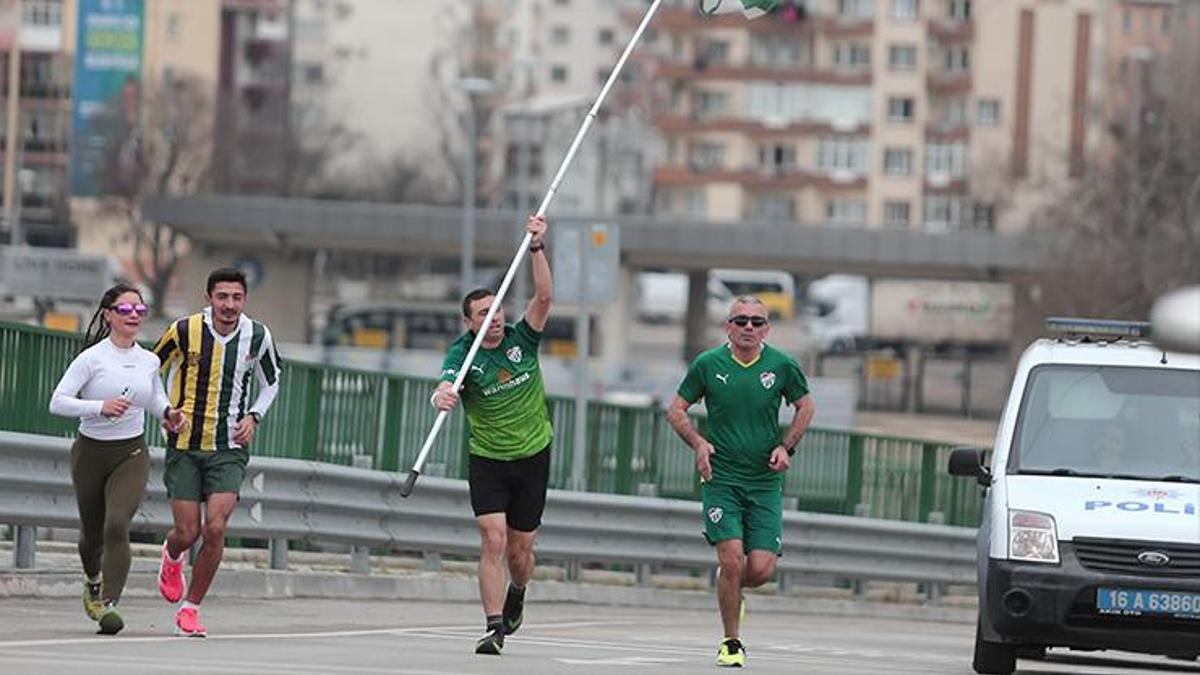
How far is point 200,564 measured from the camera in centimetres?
1543

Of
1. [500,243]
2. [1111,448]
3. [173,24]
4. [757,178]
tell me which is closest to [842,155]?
[757,178]

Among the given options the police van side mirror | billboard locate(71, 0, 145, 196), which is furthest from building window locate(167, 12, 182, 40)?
the police van side mirror

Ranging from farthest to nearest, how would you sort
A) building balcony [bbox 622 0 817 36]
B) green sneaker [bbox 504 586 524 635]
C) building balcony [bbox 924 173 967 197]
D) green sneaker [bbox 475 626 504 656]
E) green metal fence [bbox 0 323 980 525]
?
building balcony [bbox 924 173 967 197] → building balcony [bbox 622 0 817 36] → green metal fence [bbox 0 323 980 525] → green sneaker [bbox 504 586 524 635] → green sneaker [bbox 475 626 504 656]

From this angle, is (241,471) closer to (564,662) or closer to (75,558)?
(564,662)

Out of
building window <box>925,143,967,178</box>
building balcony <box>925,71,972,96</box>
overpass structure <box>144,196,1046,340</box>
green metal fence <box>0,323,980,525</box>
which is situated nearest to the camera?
green metal fence <box>0,323,980,525</box>

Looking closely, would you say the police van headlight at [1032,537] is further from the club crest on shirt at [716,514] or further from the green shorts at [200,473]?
the green shorts at [200,473]

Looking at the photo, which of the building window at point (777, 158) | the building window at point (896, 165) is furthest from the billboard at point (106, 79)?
the building window at point (896, 165)

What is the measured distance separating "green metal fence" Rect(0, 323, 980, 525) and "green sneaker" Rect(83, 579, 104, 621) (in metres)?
2.76

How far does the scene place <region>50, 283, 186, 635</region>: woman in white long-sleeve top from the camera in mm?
14938

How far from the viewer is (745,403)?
1565cm

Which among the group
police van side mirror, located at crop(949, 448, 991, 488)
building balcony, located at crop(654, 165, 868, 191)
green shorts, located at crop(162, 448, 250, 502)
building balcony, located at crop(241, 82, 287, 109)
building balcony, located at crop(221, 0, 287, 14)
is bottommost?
green shorts, located at crop(162, 448, 250, 502)

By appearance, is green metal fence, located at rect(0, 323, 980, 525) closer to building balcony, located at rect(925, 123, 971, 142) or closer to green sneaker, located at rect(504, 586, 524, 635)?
Result: green sneaker, located at rect(504, 586, 524, 635)

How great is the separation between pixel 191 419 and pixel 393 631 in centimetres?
261

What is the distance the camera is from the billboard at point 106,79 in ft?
317
